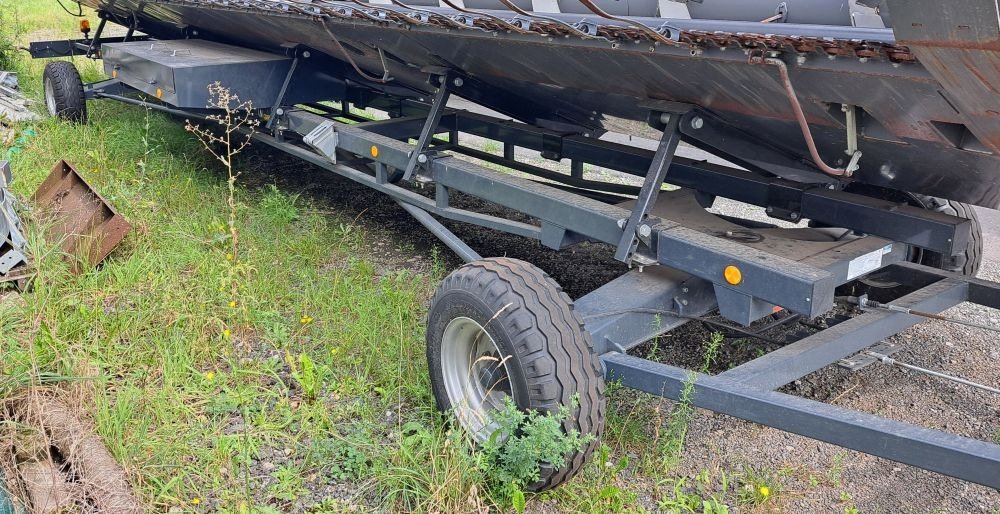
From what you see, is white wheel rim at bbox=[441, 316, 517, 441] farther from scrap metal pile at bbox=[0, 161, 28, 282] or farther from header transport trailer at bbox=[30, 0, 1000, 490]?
scrap metal pile at bbox=[0, 161, 28, 282]

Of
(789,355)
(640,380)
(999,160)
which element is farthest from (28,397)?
(999,160)

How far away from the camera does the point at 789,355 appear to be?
3.08 meters

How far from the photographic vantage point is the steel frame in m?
2.60

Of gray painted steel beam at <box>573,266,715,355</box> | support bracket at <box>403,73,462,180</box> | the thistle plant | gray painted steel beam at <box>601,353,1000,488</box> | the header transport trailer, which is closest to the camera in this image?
gray painted steel beam at <box>601,353,1000,488</box>

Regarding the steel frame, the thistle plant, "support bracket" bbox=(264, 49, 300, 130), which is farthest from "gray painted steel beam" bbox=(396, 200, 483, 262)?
"support bracket" bbox=(264, 49, 300, 130)

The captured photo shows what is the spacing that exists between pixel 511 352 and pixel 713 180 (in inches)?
72.6

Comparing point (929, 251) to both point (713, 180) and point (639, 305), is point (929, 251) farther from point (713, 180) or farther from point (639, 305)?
point (639, 305)

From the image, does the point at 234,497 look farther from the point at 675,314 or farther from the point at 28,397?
the point at 675,314

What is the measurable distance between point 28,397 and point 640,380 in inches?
90.9

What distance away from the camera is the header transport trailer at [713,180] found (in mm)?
2504

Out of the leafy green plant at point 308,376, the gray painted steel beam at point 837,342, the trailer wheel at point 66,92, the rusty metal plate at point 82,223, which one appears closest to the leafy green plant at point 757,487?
the gray painted steel beam at point 837,342

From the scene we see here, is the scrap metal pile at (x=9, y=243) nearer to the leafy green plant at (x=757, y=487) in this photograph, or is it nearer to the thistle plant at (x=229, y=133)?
the thistle plant at (x=229, y=133)

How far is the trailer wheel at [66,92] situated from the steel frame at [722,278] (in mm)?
4049

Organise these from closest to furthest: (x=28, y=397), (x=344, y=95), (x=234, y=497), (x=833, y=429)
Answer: (x=833, y=429) < (x=234, y=497) < (x=28, y=397) < (x=344, y=95)
